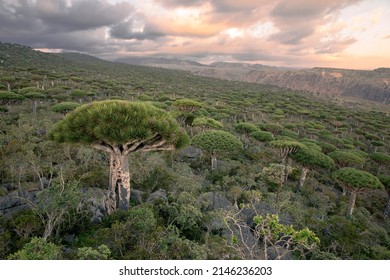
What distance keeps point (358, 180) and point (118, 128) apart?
66.9 ft

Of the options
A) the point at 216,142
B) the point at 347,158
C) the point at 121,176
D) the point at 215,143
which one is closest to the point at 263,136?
the point at 347,158

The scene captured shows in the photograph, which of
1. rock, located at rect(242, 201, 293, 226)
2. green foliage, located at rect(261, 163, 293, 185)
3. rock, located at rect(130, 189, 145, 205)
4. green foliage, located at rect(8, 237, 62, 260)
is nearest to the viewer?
green foliage, located at rect(8, 237, 62, 260)

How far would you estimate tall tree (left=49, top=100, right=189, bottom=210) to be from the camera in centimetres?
862

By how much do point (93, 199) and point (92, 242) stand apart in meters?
2.48

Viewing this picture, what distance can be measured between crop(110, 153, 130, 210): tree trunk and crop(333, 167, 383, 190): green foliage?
62.3 ft

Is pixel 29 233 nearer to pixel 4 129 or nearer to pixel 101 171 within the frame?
pixel 101 171

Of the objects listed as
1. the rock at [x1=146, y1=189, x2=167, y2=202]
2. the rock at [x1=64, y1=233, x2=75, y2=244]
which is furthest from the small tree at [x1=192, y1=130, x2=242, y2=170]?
the rock at [x1=64, y1=233, x2=75, y2=244]

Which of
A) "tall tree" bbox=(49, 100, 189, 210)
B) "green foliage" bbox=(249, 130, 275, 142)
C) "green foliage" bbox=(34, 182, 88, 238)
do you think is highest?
"tall tree" bbox=(49, 100, 189, 210)

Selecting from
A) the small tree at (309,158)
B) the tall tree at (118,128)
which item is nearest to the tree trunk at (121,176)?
the tall tree at (118,128)

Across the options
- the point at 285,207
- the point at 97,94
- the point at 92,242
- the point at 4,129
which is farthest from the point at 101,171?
the point at 97,94

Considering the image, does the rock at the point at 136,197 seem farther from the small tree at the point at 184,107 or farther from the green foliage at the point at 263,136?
the small tree at the point at 184,107

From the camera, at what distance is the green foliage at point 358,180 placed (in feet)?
65.6

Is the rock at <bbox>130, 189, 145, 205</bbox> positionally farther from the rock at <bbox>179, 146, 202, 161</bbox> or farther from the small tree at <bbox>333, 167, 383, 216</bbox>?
the small tree at <bbox>333, 167, 383, 216</bbox>

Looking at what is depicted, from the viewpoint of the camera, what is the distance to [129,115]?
29.3 feet
